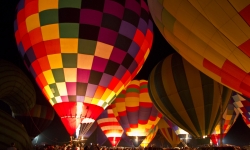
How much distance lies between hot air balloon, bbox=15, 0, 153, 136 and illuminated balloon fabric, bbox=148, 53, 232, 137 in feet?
6.69

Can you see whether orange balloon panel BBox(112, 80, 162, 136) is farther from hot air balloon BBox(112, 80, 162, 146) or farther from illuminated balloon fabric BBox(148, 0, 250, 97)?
illuminated balloon fabric BBox(148, 0, 250, 97)

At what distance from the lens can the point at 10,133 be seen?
10.1 ft

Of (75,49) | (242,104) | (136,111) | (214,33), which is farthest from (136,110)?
(214,33)

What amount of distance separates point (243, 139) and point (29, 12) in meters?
18.5

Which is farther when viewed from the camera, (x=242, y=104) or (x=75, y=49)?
(x=242, y=104)

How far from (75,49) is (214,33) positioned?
11.2 ft

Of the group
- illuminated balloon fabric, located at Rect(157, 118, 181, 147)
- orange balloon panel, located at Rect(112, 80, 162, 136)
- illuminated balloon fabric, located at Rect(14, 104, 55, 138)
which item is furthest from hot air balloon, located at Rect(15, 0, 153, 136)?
illuminated balloon fabric, located at Rect(157, 118, 181, 147)

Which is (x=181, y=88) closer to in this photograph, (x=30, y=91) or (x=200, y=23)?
(x=200, y=23)

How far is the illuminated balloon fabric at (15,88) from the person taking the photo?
5.37 metres

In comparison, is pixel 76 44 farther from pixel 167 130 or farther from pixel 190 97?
pixel 167 130

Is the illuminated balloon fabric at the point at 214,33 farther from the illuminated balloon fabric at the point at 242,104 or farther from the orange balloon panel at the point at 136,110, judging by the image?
the illuminated balloon fabric at the point at 242,104

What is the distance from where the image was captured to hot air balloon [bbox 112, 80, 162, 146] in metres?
11.2

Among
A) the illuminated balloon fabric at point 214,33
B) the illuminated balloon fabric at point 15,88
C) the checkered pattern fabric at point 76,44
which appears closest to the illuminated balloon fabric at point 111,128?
the checkered pattern fabric at point 76,44

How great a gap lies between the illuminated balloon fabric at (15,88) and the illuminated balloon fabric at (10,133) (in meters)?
2.19
